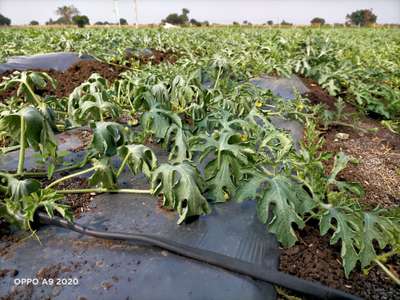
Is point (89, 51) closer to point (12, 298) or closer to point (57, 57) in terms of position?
point (57, 57)

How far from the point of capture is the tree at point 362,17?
6287cm

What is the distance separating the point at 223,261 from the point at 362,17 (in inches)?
2993

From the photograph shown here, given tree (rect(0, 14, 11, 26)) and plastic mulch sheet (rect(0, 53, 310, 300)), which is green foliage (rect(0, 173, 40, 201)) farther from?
tree (rect(0, 14, 11, 26))

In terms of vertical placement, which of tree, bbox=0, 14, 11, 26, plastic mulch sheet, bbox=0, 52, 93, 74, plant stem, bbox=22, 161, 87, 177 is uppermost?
plastic mulch sheet, bbox=0, 52, 93, 74

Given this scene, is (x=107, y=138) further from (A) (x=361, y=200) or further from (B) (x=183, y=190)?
(A) (x=361, y=200)

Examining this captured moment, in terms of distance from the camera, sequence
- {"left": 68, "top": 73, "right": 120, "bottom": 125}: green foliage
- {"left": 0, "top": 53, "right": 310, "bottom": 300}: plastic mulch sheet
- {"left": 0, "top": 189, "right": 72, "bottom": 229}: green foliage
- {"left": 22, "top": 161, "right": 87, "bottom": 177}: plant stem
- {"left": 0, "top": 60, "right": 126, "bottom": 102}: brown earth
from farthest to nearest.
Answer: {"left": 0, "top": 60, "right": 126, "bottom": 102}: brown earth < {"left": 68, "top": 73, "right": 120, "bottom": 125}: green foliage < {"left": 22, "top": 161, "right": 87, "bottom": 177}: plant stem < {"left": 0, "top": 189, "right": 72, "bottom": 229}: green foliage < {"left": 0, "top": 53, "right": 310, "bottom": 300}: plastic mulch sheet

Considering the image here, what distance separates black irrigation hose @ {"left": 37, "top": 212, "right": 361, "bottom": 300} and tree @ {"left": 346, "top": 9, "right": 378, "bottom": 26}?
232 feet

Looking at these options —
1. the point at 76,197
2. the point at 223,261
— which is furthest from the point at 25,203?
the point at 223,261

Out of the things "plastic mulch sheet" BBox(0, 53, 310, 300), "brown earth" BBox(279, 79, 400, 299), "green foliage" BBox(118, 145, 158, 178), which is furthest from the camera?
"green foliage" BBox(118, 145, 158, 178)

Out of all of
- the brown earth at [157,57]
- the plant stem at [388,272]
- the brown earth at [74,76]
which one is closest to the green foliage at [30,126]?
the plant stem at [388,272]

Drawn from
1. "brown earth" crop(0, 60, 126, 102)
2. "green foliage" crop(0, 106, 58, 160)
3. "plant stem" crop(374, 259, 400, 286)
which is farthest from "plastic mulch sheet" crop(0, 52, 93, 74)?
"plant stem" crop(374, 259, 400, 286)

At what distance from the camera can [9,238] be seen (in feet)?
5.12

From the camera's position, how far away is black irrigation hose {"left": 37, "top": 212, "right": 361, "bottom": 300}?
4.28 feet

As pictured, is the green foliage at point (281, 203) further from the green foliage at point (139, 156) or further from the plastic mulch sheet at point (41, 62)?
the plastic mulch sheet at point (41, 62)
